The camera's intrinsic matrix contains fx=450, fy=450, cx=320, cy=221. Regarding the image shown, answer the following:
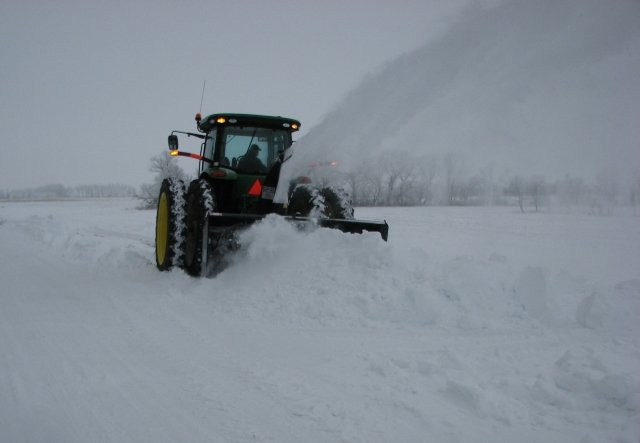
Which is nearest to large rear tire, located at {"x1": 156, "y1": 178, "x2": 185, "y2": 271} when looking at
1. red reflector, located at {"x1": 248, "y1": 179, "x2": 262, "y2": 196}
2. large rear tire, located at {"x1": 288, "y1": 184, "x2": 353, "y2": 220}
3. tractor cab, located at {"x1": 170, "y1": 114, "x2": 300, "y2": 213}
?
tractor cab, located at {"x1": 170, "y1": 114, "x2": 300, "y2": 213}

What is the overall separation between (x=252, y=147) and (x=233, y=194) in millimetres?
790

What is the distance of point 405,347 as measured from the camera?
3.39m

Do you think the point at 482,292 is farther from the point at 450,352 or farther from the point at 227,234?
the point at 227,234

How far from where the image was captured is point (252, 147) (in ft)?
22.2

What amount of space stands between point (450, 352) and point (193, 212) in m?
4.12

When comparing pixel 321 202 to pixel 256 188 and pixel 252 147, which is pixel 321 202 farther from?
pixel 252 147

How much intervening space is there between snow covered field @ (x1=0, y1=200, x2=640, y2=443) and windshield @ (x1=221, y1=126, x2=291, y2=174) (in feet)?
4.90

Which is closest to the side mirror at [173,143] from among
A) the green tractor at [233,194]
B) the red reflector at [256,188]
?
the green tractor at [233,194]

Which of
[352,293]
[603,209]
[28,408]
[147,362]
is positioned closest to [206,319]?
[147,362]

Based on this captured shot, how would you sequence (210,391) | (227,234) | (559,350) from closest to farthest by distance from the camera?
(210,391) → (559,350) → (227,234)

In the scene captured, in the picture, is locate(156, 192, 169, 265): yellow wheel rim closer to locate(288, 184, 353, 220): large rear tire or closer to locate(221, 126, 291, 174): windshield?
locate(221, 126, 291, 174): windshield

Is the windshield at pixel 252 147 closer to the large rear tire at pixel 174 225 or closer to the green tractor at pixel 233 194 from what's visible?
the green tractor at pixel 233 194

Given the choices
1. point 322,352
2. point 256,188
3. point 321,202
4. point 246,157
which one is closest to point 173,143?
point 246,157

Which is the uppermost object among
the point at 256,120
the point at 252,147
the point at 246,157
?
the point at 256,120
